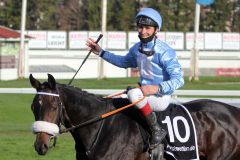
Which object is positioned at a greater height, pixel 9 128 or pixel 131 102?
pixel 131 102

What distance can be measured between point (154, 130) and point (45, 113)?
3.89 ft

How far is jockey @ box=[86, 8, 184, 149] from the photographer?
6902 millimetres

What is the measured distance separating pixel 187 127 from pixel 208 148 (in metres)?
0.41

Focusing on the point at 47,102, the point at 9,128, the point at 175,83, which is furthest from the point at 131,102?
the point at 9,128

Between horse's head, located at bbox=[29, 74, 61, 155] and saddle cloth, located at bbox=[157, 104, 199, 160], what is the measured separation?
1258 mm

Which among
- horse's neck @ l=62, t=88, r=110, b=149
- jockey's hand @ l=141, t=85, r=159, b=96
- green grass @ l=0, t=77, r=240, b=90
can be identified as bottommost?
green grass @ l=0, t=77, r=240, b=90

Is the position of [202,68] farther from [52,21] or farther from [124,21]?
[52,21]

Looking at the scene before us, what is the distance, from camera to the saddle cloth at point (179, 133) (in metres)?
7.37

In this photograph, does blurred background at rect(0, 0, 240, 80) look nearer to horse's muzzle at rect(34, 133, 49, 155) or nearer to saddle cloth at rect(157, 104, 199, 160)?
saddle cloth at rect(157, 104, 199, 160)

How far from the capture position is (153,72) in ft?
23.3

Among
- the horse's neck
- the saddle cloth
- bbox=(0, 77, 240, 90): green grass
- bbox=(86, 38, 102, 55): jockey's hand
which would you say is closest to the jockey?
the saddle cloth

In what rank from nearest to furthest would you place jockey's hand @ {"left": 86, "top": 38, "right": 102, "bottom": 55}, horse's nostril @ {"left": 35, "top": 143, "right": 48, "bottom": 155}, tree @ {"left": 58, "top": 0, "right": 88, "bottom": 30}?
horse's nostril @ {"left": 35, "top": 143, "right": 48, "bottom": 155}
jockey's hand @ {"left": 86, "top": 38, "right": 102, "bottom": 55}
tree @ {"left": 58, "top": 0, "right": 88, "bottom": 30}

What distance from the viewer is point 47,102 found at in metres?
6.49

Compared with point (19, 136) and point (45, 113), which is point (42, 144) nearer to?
point (45, 113)
